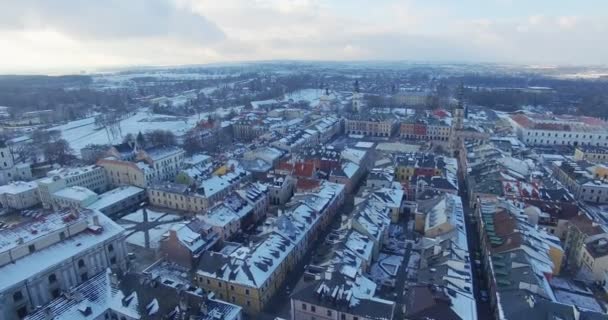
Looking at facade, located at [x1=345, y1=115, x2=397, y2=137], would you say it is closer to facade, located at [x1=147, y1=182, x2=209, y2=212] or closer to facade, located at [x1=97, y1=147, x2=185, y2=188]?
facade, located at [x1=97, y1=147, x2=185, y2=188]

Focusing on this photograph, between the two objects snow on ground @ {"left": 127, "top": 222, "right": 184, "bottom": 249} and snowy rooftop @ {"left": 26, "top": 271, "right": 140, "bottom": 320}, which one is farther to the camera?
snow on ground @ {"left": 127, "top": 222, "right": 184, "bottom": 249}

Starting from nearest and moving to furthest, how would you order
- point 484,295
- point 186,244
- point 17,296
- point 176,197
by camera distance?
point 17,296
point 484,295
point 186,244
point 176,197

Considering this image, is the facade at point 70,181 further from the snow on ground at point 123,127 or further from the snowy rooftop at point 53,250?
the snow on ground at point 123,127

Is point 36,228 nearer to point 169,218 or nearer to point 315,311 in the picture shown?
point 169,218

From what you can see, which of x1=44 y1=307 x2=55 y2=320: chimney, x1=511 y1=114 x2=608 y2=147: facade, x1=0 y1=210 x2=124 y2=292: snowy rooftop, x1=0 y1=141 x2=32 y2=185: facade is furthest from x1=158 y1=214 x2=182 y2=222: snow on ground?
x1=511 y1=114 x2=608 y2=147: facade

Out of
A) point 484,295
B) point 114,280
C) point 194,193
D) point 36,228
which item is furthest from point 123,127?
point 484,295

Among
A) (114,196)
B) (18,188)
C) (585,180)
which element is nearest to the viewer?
(585,180)

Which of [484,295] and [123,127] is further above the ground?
[123,127]
